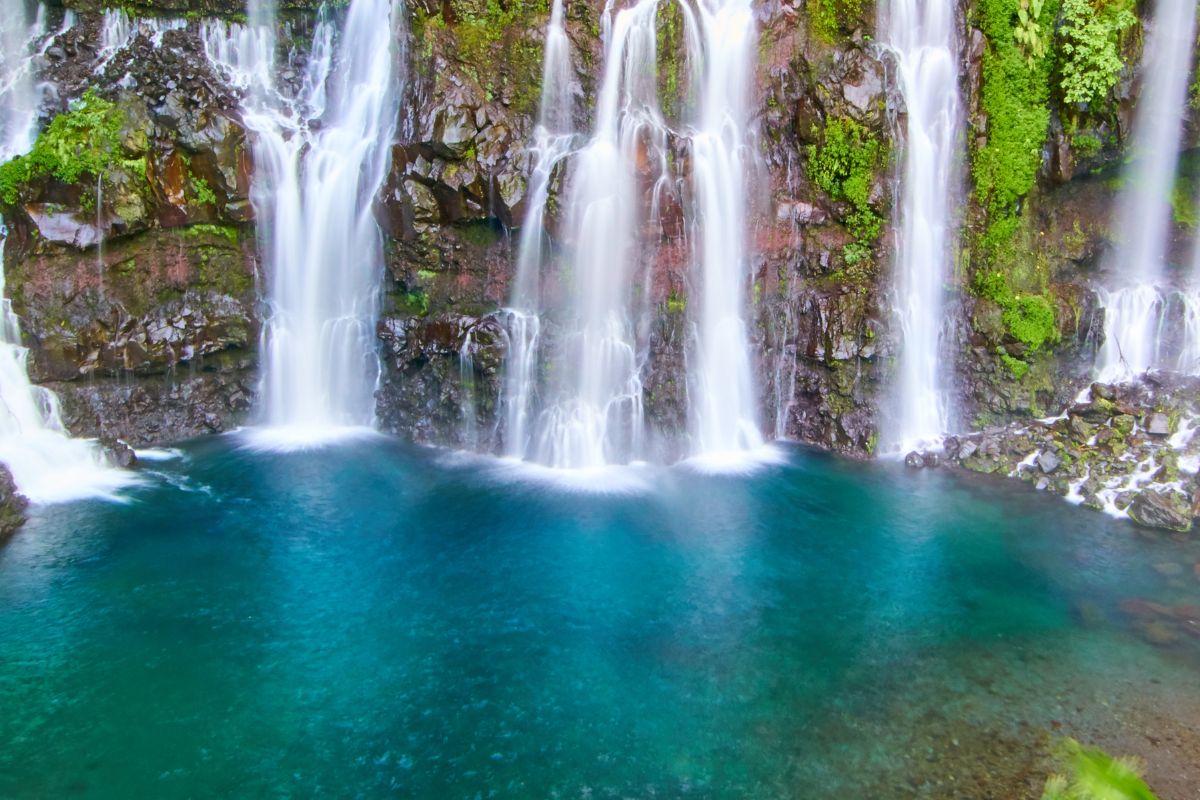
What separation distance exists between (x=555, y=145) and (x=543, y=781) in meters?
14.8

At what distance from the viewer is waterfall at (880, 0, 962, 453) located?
19.3 metres

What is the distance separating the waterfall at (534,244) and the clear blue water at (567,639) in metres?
2.26

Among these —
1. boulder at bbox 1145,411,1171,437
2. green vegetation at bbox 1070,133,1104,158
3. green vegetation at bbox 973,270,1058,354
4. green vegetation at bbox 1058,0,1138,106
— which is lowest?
boulder at bbox 1145,411,1171,437

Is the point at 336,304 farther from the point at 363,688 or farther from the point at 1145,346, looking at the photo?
the point at 1145,346

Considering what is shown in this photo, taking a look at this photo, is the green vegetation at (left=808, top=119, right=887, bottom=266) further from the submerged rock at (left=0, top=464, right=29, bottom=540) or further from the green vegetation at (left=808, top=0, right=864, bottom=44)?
the submerged rock at (left=0, top=464, right=29, bottom=540)

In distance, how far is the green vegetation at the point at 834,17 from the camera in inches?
762

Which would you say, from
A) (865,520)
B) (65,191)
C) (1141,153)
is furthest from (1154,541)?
(65,191)

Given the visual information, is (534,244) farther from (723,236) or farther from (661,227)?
(723,236)

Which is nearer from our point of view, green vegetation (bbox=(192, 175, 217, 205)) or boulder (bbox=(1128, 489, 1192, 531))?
boulder (bbox=(1128, 489, 1192, 531))

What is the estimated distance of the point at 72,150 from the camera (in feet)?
63.6

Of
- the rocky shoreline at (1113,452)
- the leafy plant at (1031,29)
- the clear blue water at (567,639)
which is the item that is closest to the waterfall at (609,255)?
the clear blue water at (567,639)

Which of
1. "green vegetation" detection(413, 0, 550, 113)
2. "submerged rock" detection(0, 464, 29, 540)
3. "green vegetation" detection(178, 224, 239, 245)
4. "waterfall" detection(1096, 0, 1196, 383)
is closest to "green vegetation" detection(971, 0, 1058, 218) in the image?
"waterfall" detection(1096, 0, 1196, 383)

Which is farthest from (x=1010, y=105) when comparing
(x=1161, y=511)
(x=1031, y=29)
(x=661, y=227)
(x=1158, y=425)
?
(x=1161, y=511)

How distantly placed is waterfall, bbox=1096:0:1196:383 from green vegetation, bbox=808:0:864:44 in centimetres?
679
